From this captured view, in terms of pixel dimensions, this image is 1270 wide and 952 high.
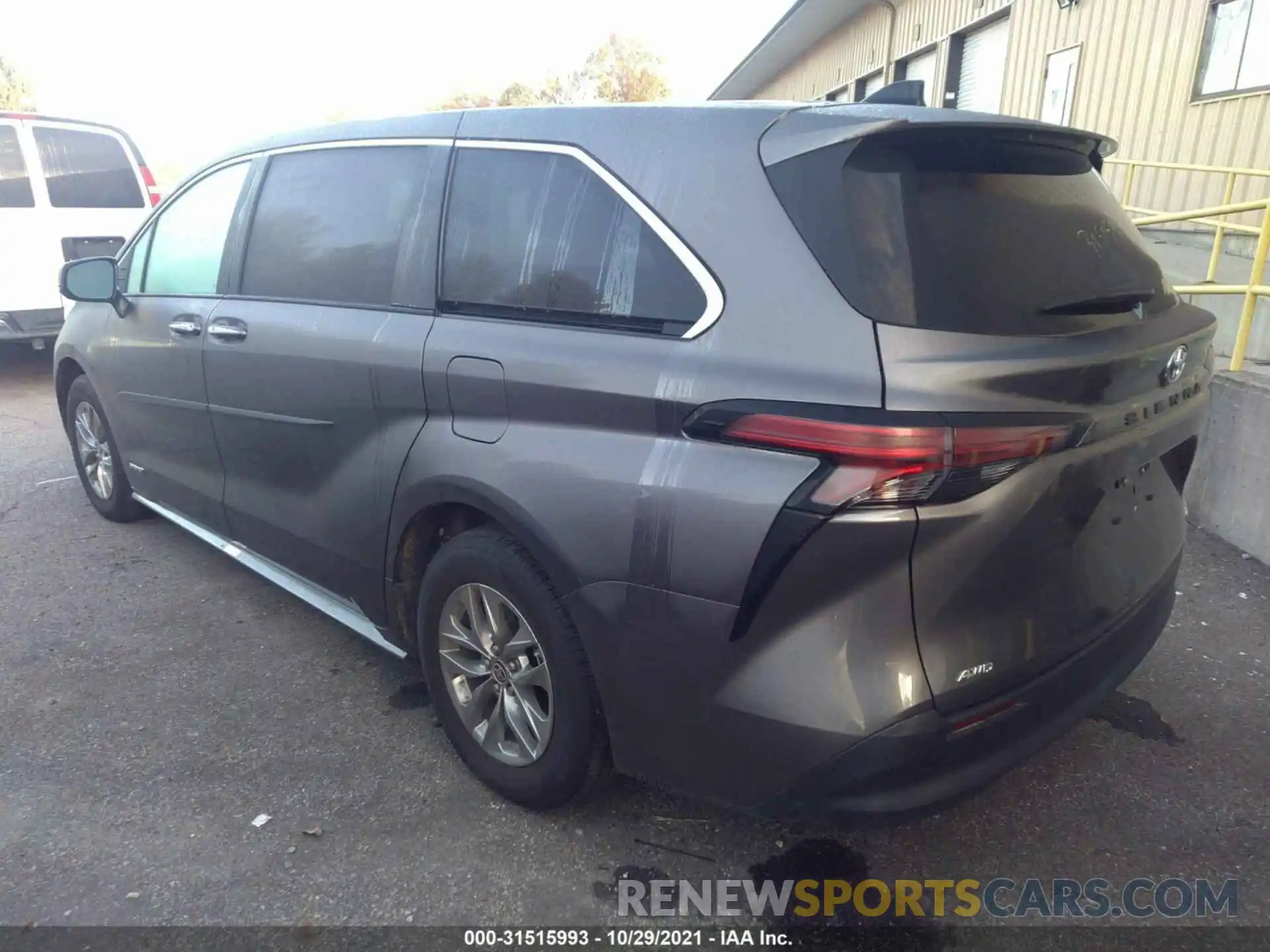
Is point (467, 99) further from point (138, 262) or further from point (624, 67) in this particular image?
point (138, 262)

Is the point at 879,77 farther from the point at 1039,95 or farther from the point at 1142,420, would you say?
the point at 1142,420

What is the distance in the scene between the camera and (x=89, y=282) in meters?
4.06

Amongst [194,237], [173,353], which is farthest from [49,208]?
[173,353]

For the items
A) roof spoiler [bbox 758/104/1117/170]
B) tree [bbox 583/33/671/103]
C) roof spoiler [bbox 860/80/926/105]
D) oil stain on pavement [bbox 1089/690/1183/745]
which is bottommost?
oil stain on pavement [bbox 1089/690/1183/745]

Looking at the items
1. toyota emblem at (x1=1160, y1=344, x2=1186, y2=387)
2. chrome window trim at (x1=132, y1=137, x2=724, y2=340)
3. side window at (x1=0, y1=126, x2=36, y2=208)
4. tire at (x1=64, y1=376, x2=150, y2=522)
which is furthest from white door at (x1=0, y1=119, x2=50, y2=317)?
toyota emblem at (x1=1160, y1=344, x2=1186, y2=387)

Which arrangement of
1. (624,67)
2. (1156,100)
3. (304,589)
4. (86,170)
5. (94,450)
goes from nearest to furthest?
(304,589) < (94,450) < (1156,100) < (86,170) < (624,67)

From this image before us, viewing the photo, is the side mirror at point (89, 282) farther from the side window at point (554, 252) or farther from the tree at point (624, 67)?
the tree at point (624, 67)

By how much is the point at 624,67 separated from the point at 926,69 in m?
40.4

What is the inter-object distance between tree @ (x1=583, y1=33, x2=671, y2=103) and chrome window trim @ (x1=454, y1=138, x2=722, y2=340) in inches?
1997

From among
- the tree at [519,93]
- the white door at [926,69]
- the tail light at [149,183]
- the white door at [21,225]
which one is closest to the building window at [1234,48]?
the white door at [926,69]

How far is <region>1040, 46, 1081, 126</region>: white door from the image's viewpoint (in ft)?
30.6

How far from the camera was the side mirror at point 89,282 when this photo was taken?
4.04 metres

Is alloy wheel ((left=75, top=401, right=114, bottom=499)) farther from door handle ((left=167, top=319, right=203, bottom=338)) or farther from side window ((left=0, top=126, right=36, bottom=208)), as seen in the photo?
side window ((left=0, top=126, right=36, bottom=208))

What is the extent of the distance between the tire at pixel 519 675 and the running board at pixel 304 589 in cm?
33
